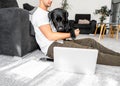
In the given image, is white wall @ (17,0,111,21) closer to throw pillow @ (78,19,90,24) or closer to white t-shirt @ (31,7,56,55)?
throw pillow @ (78,19,90,24)

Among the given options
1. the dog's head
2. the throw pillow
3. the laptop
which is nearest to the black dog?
the dog's head

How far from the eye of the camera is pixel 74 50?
1.67 meters

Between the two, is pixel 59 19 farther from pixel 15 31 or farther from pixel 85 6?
pixel 85 6

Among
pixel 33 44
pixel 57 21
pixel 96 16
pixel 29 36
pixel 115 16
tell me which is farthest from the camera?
pixel 115 16

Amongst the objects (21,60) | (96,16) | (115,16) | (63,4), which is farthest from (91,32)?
(21,60)

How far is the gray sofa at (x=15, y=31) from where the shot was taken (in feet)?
7.23

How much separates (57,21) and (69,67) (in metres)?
0.52

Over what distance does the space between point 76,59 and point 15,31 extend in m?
0.97

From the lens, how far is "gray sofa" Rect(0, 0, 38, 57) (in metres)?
2.20

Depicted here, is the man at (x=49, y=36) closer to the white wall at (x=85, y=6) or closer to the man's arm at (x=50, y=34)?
the man's arm at (x=50, y=34)

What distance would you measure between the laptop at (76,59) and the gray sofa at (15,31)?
696 mm

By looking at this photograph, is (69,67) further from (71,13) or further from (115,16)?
(115,16)

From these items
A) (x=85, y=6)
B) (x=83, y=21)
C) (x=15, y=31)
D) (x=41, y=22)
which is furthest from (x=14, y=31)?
(x=85, y=6)

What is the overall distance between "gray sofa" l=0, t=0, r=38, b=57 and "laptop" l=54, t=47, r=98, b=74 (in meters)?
0.70
